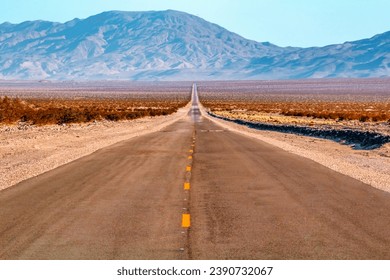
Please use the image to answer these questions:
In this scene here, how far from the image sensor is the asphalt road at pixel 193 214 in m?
8.31

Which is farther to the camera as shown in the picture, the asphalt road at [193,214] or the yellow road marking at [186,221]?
the yellow road marking at [186,221]

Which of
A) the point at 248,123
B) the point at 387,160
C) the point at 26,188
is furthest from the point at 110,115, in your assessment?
the point at 26,188

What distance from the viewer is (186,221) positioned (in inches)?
402

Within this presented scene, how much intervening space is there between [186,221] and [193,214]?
0.66 metres

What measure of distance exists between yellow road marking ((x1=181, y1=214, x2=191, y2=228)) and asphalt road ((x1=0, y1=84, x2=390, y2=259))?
0.05 meters

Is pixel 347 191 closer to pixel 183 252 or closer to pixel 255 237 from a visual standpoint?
pixel 255 237

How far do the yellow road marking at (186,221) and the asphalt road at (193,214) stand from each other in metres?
0.05

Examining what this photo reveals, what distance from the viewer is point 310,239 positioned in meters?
8.95

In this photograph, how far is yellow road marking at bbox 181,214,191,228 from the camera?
988 cm

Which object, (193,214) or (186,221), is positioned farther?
(193,214)

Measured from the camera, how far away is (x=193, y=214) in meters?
10.9

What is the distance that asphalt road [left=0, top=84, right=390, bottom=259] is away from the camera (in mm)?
8312

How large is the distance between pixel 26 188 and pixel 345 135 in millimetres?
24848

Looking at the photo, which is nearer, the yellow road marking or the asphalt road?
the asphalt road
